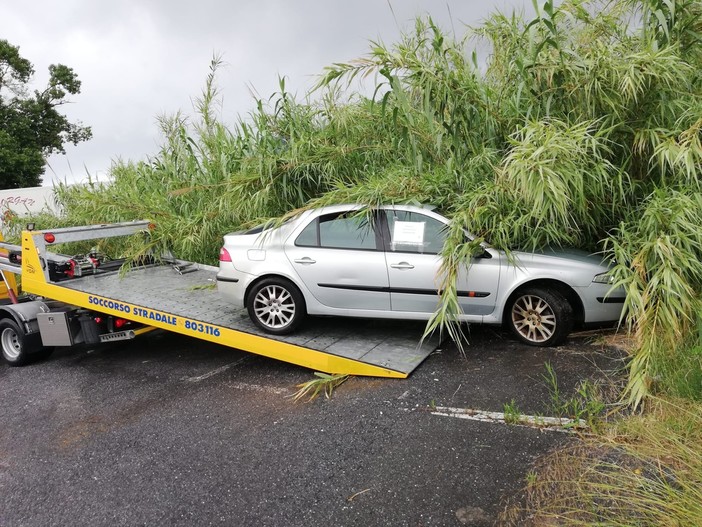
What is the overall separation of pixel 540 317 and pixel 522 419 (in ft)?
4.66

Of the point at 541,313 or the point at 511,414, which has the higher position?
the point at 541,313

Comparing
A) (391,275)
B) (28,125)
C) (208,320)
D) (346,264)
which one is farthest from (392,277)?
(28,125)

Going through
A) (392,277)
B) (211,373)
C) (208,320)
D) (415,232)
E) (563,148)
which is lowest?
(211,373)

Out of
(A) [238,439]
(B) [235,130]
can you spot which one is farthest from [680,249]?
(B) [235,130]

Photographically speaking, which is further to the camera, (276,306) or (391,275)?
(276,306)

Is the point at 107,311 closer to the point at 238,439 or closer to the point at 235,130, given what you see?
the point at 238,439

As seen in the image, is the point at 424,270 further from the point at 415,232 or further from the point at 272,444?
A: the point at 272,444

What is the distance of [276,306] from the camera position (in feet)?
16.6

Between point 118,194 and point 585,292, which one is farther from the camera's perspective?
point 118,194

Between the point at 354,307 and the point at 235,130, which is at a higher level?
the point at 235,130

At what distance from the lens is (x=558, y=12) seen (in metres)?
4.79

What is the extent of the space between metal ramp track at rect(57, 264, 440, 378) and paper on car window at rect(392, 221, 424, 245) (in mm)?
1031

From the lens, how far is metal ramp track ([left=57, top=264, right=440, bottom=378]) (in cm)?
461

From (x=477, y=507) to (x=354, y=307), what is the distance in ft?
8.12
